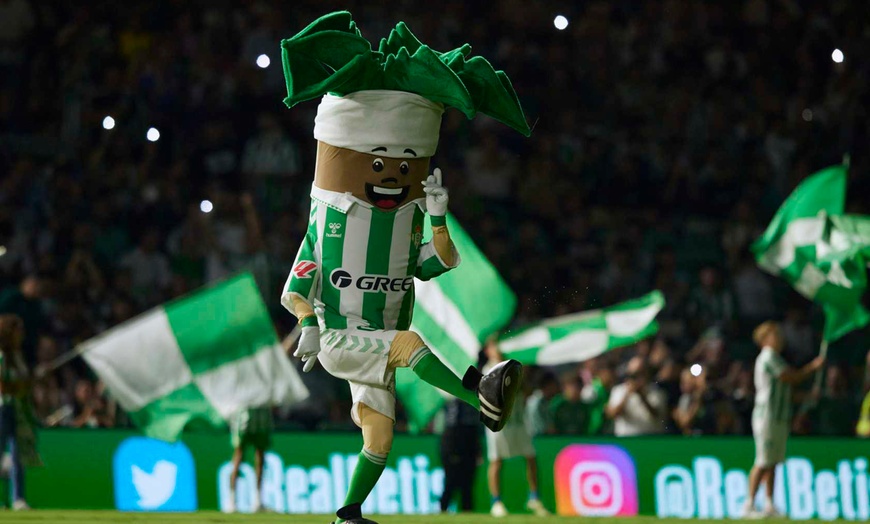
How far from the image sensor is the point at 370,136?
721 cm

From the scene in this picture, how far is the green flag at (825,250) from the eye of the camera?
12125 millimetres

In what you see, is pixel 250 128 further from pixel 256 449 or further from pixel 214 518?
pixel 214 518

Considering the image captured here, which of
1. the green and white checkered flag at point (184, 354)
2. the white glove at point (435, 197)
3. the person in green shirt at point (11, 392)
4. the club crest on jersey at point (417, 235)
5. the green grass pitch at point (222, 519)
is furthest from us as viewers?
the person in green shirt at point (11, 392)

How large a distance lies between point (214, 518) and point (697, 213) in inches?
364

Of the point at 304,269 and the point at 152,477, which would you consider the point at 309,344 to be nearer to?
the point at 304,269

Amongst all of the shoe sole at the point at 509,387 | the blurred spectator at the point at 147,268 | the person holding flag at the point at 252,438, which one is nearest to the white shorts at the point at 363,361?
the shoe sole at the point at 509,387

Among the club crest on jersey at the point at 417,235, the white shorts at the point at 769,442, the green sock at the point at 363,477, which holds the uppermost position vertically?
the club crest on jersey at the point at 417,235

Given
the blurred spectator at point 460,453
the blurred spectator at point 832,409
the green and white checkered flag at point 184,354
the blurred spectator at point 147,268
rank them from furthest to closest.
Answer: the blurred spectator at point 147,268
the blurred spectator at point 832,409
the blurred spectator at point 460,453
the green and white checkered flag at point 184,354

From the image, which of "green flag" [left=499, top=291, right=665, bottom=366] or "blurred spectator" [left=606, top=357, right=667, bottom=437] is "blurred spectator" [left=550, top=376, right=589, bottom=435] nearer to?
"blurred spectator" [left=606, top=357, right=667, bottom=437]

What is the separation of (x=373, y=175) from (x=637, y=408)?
7.43m

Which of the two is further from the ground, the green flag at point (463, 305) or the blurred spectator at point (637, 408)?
the green flag at point (463, 305)

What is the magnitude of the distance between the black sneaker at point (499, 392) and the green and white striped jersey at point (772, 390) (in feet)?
20.7

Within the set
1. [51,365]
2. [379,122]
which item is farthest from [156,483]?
[379,122]

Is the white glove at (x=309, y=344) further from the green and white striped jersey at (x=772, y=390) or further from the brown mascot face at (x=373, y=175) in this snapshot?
the green and white striped jersey at (x=772, y=390)
